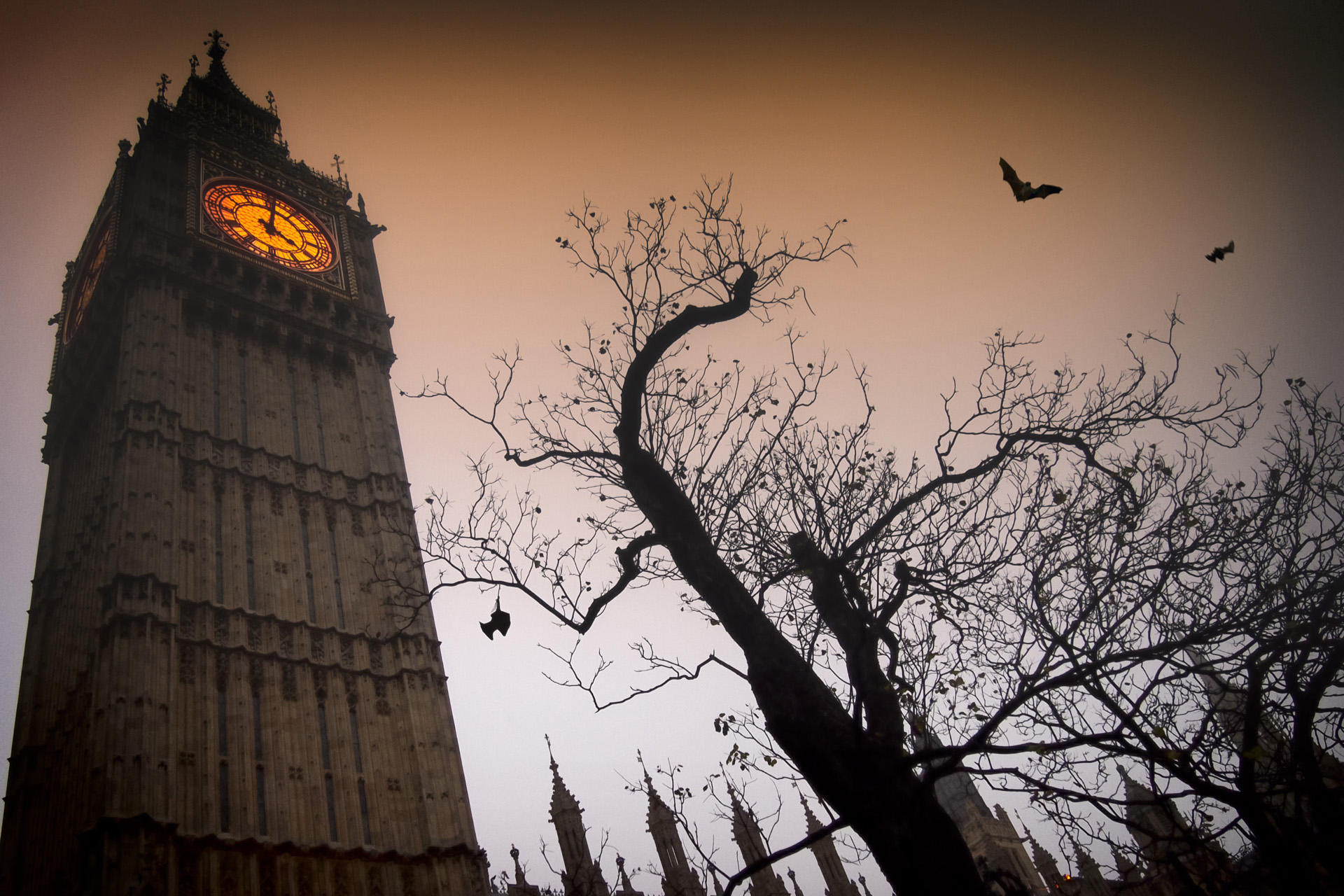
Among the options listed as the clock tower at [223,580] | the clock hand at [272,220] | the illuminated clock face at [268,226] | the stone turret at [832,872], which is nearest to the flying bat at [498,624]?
the clock tower at [223,580]

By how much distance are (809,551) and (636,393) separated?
1.95 m

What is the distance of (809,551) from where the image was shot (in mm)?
7203

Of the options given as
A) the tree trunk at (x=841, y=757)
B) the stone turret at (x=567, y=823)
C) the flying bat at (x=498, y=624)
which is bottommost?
the tree trunk at (x=841, y=757)

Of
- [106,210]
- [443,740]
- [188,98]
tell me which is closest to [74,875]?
[443,740]

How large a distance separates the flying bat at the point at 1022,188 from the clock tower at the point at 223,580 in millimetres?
11482

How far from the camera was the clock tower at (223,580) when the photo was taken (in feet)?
67.8

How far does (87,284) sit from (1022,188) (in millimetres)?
43148

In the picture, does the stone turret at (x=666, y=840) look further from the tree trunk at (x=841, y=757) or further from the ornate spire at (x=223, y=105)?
the ornate spire at (x=223, y=105)

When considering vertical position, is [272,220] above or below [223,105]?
below

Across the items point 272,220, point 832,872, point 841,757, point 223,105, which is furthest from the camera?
point 223,105

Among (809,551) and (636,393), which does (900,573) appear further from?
(636,393)

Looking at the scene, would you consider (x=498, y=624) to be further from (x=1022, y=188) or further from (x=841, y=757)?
(x=1022, y=188)

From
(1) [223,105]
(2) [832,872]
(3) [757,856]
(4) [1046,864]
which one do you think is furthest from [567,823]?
(1) [223,105]

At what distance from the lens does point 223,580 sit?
84.2 feet
